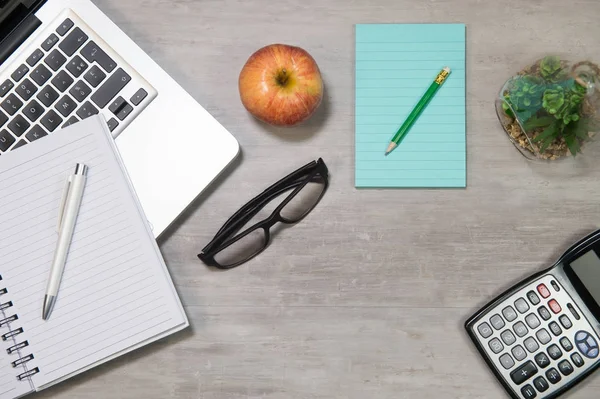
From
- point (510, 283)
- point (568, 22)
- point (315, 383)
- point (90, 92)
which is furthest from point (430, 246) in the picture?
point (90, 92)

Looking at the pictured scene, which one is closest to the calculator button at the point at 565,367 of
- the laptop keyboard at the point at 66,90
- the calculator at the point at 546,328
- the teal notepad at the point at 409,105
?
the calculator at the point at 546,328

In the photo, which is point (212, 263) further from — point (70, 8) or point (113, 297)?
point (70, 8)

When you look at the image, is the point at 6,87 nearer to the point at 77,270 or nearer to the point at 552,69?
the point at 77,270

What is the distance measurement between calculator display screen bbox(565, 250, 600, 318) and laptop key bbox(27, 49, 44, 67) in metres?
0.62

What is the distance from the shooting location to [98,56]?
697 millimetres

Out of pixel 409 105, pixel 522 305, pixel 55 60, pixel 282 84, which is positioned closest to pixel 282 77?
pixel 282 84

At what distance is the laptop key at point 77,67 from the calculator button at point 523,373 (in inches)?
22.6

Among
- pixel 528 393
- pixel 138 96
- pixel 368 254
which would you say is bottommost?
pixel 528 393

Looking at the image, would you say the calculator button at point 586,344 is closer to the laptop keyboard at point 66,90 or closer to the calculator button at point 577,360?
the calculator button at point 577,360

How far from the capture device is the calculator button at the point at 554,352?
67cm

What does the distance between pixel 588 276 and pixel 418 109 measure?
253 millimetres

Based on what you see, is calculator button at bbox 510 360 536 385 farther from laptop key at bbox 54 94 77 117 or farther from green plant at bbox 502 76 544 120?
laptop key at bbox 54 94 77 117

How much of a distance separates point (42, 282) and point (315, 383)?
0.32 m

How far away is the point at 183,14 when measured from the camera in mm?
736
